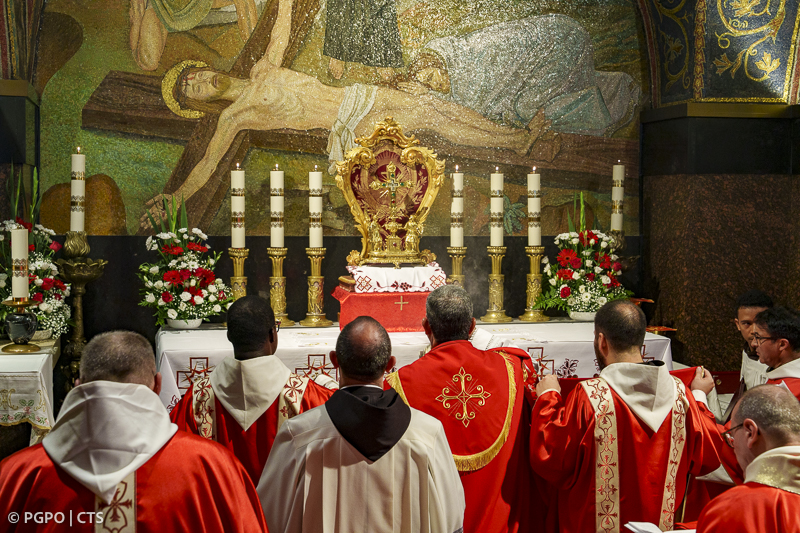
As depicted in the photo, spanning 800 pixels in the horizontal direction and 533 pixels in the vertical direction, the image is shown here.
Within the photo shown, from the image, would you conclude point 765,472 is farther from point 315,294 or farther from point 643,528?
point 315,294

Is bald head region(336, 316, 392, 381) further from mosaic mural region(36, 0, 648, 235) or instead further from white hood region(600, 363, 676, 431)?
mosaic mural region(36, 0, 648, 235)

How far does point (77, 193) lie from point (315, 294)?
2193 mm

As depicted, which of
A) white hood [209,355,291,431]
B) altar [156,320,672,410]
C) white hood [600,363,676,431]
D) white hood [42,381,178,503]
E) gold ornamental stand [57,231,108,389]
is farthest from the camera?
gold ornamental stand [57,231,108,389]

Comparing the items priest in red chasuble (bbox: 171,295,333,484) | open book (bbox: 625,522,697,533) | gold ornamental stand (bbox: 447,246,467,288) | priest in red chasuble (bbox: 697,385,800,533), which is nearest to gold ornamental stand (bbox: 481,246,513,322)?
gold ornamental stand (bbox: 447,246,467,288)

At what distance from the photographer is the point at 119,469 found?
2006mm

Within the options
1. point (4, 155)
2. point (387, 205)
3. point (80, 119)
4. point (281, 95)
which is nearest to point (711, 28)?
point (387, 205)

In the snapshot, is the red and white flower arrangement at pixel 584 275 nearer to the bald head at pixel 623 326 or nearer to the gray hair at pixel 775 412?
the bald head at pixel 623 326

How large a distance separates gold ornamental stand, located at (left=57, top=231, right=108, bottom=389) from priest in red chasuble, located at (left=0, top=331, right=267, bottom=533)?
448 centimetres

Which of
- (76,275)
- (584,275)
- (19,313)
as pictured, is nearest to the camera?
(19,313)

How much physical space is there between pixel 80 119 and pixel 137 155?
575mm

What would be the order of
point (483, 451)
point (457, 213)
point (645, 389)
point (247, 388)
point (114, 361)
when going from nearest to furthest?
point (114, 361), point (247, 388), point (645, 389), point (483, 451), point (457, 213)

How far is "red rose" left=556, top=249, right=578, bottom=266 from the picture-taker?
23.5ft

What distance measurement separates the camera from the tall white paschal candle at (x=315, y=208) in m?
6.71

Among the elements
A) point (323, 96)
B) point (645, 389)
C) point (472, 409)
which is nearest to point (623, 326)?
point (645, 389)
